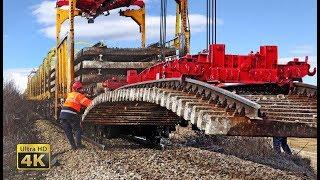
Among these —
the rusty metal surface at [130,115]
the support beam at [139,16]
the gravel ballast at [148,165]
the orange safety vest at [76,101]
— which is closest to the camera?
the gravel ballast at [148,165]

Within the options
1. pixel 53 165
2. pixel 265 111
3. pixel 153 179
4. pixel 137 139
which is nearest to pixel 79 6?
pixel 137 139

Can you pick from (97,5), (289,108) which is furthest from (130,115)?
(289,108)

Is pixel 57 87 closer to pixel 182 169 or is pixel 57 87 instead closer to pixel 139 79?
pixel 139 79

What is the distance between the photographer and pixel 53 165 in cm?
859

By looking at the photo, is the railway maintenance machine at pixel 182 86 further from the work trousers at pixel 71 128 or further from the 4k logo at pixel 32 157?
the 4k logo at pixel 32 157

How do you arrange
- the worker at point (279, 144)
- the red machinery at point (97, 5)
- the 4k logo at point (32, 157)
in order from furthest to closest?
the worker at point (279, 144), the red machinery at point (97, 5), the 4k logo at point (32, 157)

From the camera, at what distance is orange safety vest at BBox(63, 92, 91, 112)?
10.2 metres

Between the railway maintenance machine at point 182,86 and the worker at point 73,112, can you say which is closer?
the railway maintenance machine at point 182,86

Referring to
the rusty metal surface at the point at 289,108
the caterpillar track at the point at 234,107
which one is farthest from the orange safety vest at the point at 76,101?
the rusty metal surface at the point at 289,108

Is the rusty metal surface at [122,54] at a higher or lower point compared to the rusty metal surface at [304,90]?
higher

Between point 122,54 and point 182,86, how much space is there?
4.30 meters

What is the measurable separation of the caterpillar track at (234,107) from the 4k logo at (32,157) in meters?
1.71

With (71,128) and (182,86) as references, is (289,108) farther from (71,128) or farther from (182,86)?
(71,128)

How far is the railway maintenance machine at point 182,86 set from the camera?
17.8 feet
